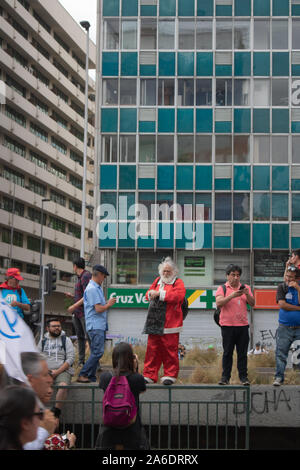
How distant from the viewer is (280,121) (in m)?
39.9

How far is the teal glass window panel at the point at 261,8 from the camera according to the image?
40750 mm

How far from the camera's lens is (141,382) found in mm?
6691

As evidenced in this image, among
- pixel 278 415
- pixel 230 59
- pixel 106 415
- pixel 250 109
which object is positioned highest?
pixel 230 59

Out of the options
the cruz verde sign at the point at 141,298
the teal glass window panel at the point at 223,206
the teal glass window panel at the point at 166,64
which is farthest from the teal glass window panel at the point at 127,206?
the teal glass window panel at the point at 166,64

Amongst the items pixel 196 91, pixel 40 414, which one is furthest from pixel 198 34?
pixel 40 414

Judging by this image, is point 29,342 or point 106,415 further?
point 106,415

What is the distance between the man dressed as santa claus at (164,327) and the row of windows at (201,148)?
30151 millimetres

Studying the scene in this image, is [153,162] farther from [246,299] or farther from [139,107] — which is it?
[246,299]

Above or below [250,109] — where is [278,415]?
below

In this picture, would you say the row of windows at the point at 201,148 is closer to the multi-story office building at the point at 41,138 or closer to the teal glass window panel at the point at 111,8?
the teal glass window panel at the point at 111,8

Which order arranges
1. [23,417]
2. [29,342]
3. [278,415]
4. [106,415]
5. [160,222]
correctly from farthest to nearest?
[160,222]
[278,415]
[106,415]
[29,342]
[23,417]

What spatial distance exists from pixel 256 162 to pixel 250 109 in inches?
110

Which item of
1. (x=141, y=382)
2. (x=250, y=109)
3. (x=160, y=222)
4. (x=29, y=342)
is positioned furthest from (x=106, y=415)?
(x=250, y=109)

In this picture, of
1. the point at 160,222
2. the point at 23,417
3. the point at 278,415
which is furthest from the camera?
the point at 160,222
